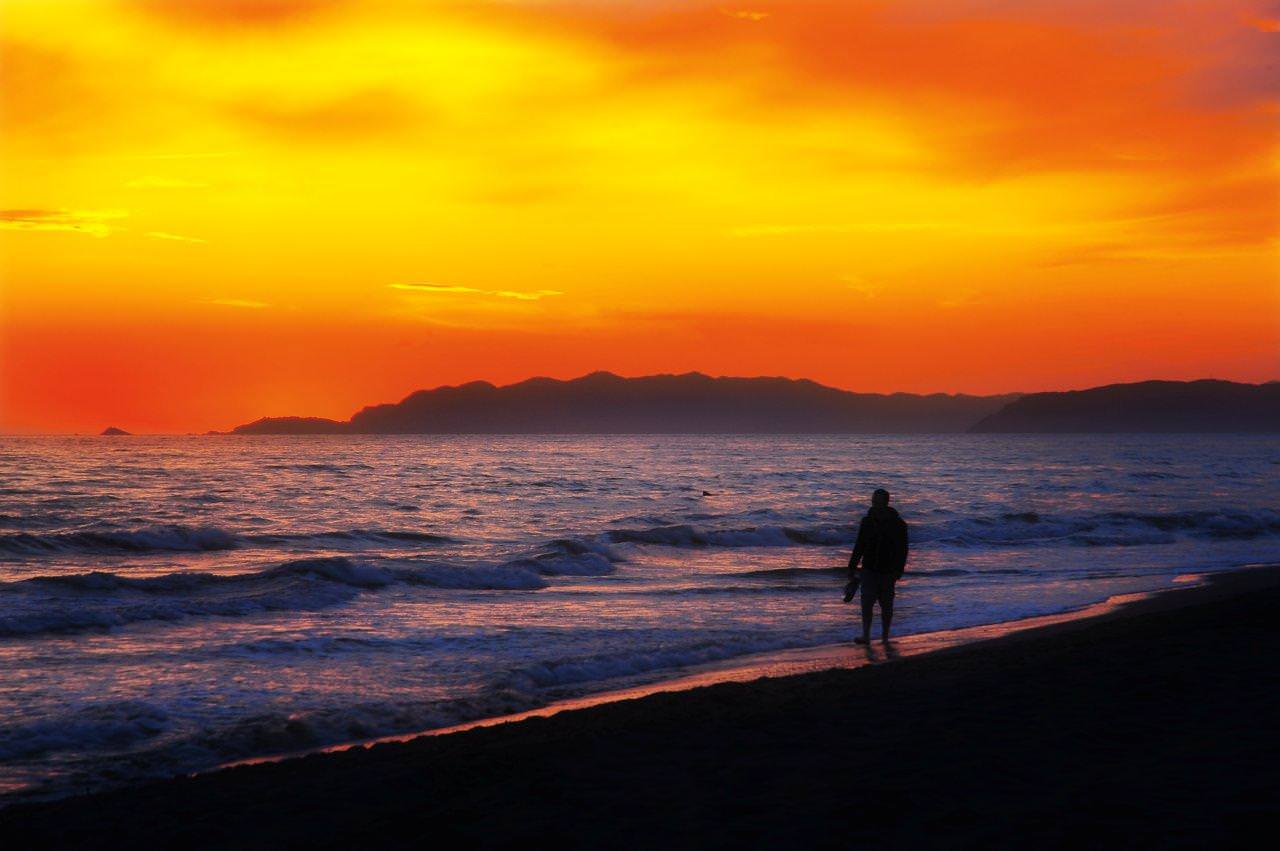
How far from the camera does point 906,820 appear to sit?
247 inches

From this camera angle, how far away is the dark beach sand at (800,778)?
6.24 meters

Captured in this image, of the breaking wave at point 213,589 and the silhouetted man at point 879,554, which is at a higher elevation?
the silhouetted man at point 879,554

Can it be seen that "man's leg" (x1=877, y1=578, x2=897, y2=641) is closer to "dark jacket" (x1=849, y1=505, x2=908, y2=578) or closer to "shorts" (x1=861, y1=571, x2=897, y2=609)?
"shorts" (x1=861, y1=571, x2=897, y2=609)

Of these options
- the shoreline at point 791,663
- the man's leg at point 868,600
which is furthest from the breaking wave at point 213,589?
the man's leg at point 868,600

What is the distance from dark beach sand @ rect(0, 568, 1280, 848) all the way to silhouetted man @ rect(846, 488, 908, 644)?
13.4 ft

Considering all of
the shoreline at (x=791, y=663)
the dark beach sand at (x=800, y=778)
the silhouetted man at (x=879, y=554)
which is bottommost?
the shoreline at (x=791, y=663)

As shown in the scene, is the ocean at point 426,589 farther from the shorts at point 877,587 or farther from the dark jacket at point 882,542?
the dark jacket at point 882,542

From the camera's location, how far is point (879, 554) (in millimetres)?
14758

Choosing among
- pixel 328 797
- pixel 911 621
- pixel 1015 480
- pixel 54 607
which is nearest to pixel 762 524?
pixel 911 621

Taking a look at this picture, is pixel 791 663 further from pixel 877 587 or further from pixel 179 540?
pixel 179 540

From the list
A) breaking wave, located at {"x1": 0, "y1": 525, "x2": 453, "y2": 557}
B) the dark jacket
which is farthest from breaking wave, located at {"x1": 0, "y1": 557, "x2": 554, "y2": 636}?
the dark jacket

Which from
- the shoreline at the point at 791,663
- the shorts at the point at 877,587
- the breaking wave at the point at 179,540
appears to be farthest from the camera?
the breaking wave at the point at 179,540

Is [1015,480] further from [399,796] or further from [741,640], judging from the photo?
[399,796]

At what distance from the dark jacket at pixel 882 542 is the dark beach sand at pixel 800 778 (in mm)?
4072
